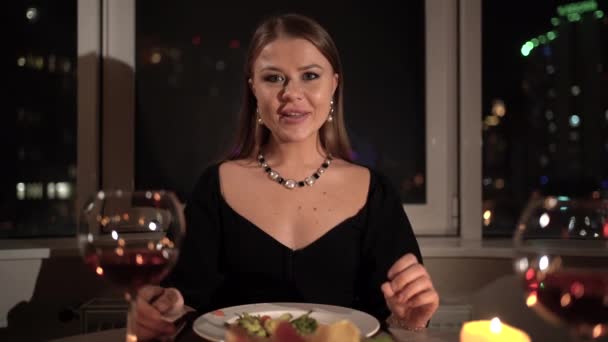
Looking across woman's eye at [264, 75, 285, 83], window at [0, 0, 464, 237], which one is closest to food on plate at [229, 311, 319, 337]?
woman's eye at [264, 75, 285, 83]

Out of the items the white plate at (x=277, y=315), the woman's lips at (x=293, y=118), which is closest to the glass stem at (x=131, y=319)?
the white plate at (x=277, y=315)

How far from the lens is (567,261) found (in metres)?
0.63

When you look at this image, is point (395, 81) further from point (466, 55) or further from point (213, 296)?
point (213, 296)

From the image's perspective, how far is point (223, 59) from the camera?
2.15 metres

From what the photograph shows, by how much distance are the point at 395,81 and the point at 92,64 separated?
1.11 meters

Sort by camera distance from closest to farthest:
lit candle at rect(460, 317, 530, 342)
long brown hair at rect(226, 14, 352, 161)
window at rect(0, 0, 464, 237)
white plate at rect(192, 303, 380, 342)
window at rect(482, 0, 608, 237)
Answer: lit candle at rect(460, 317, 530, 342) → white plate at rect(192, 303, 380, 342) → long brown hair at rect(226, 14, 352, 161) → window at rect(0, 0, 464, 237) → window at rect(482, 0, 608, 237)

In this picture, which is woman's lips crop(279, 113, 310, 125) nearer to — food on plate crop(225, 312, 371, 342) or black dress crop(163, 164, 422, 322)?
black dress crop(163, 164, 422, 322)

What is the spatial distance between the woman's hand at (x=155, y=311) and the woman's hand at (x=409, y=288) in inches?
14.0

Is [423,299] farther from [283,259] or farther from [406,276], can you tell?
[283,259]

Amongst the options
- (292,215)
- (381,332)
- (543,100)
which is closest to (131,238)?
(381,332)

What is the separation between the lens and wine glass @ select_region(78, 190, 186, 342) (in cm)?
75

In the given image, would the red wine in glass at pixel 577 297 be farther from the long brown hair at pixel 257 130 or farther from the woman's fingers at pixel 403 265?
the long brown hair at pixel 257 130

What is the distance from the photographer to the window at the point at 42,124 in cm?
208

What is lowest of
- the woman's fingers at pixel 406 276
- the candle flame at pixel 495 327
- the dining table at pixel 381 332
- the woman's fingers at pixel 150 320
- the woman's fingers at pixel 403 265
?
the dining table at pixel 381 332
